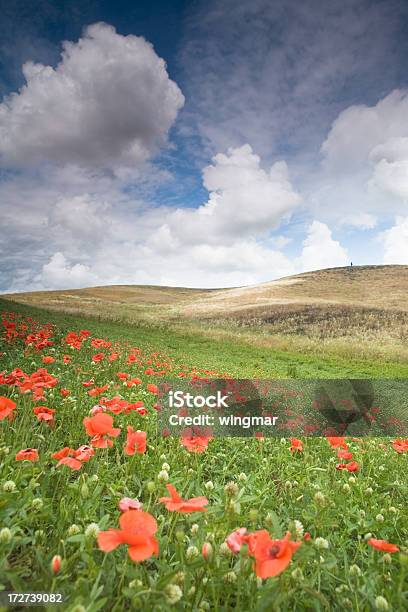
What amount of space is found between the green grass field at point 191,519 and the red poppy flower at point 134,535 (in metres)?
0.01

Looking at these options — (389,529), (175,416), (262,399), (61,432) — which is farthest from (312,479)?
(262,399)

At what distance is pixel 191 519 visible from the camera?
73.9 inches

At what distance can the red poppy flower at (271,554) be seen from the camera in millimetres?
1160

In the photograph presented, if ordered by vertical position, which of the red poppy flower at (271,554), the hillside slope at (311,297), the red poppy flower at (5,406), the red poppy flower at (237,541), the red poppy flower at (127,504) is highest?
the hillside slope at (311,297)

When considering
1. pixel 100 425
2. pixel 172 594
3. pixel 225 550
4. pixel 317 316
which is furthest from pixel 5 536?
pixel 317 316

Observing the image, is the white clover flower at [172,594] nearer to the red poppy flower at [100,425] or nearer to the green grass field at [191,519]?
the green grass field at [191,519]

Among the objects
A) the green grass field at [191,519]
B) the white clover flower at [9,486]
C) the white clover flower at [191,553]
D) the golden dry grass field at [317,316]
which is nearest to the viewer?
the green grass field at [191,519]

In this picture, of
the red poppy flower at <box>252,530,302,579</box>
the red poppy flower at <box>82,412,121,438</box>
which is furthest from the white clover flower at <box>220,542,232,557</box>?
the red poppy flower at <box>82,412,121,438</box>

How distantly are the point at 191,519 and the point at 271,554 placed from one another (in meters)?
0.70

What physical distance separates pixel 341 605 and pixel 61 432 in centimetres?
332

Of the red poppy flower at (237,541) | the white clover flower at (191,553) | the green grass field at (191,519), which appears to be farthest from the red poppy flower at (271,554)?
the white clover flower at (191,553)

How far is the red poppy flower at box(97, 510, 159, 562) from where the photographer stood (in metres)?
1.25

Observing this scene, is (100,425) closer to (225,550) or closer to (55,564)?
(55,564)

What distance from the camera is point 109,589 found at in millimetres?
1703
